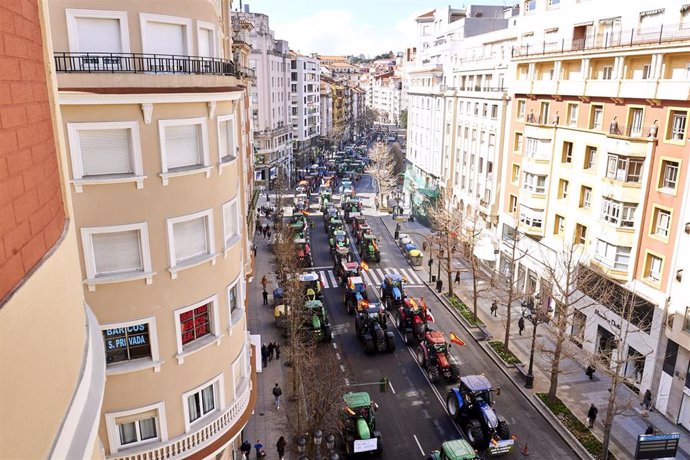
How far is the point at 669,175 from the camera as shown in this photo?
92.2 feet

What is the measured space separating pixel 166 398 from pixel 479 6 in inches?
2574

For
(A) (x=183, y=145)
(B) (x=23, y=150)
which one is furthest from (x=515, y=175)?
(B) (x=23, y=150)

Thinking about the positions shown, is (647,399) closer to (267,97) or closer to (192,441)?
(192,441)

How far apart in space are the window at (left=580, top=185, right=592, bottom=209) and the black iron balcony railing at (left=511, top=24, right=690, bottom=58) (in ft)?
29.7

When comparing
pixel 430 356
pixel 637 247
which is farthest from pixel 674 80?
pixel 430 356

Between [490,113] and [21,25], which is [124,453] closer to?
[21,25]

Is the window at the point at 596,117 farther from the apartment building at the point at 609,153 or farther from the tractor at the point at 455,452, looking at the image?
the tractor at the point at 455,452

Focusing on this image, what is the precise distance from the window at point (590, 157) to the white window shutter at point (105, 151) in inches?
1205

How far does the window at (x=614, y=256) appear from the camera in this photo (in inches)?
1213

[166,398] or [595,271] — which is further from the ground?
[166,398]

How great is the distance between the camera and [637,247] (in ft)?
98.1

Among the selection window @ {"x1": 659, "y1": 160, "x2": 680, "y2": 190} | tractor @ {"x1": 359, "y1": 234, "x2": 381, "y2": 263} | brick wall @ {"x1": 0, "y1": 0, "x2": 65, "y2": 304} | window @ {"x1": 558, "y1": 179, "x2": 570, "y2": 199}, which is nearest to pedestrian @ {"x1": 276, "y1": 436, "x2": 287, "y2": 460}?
brick wall @ {"x1": 0, "y1": 0, "x2": 65, "y2": 304}

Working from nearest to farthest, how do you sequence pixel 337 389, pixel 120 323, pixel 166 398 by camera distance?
1. pixel 120 323
2. pixel 166 398
3. pixel 337 389

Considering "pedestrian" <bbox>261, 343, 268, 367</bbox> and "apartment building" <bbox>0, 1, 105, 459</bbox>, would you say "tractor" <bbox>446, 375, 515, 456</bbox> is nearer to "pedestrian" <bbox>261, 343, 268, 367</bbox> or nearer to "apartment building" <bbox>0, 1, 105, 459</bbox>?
"pedestrian" <bbox>261, 343, 268, 367</bbox>
